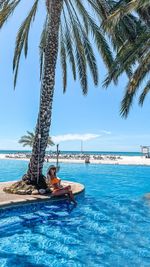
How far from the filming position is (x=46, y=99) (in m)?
12.1

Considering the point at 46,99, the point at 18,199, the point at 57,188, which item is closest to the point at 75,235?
the point at 18,199

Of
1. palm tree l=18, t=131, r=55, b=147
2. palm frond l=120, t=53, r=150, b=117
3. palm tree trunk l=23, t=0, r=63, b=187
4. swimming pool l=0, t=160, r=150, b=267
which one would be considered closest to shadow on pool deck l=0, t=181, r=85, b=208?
swimming pool l=0, t=160, r=150, b=267

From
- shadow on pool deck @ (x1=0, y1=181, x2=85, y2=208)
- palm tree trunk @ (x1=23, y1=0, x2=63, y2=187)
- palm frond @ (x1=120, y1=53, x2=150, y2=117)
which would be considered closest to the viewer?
shadow on pool deck @ (x1=0, y1=181, x2=85, y2=208)

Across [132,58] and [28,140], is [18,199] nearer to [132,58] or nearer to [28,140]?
[132,58]

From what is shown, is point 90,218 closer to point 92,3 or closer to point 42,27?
point 92,3

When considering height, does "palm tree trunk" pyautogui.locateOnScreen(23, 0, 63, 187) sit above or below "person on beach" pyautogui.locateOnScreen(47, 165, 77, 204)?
above

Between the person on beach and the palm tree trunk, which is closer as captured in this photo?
the person on beach

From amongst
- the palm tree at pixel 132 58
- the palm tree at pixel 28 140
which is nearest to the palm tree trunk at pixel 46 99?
the palm tree at pixel 132 58

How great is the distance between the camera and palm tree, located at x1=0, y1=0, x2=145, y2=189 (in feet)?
39.7

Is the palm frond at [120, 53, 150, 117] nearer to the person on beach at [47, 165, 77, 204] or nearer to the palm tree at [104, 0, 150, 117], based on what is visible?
the palm tree at [104, 0, 150, 117]

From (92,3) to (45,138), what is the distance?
5812mm

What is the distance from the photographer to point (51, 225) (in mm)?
8500

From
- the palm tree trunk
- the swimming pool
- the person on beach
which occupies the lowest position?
the swimming pool

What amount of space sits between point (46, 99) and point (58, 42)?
8.09 ft
